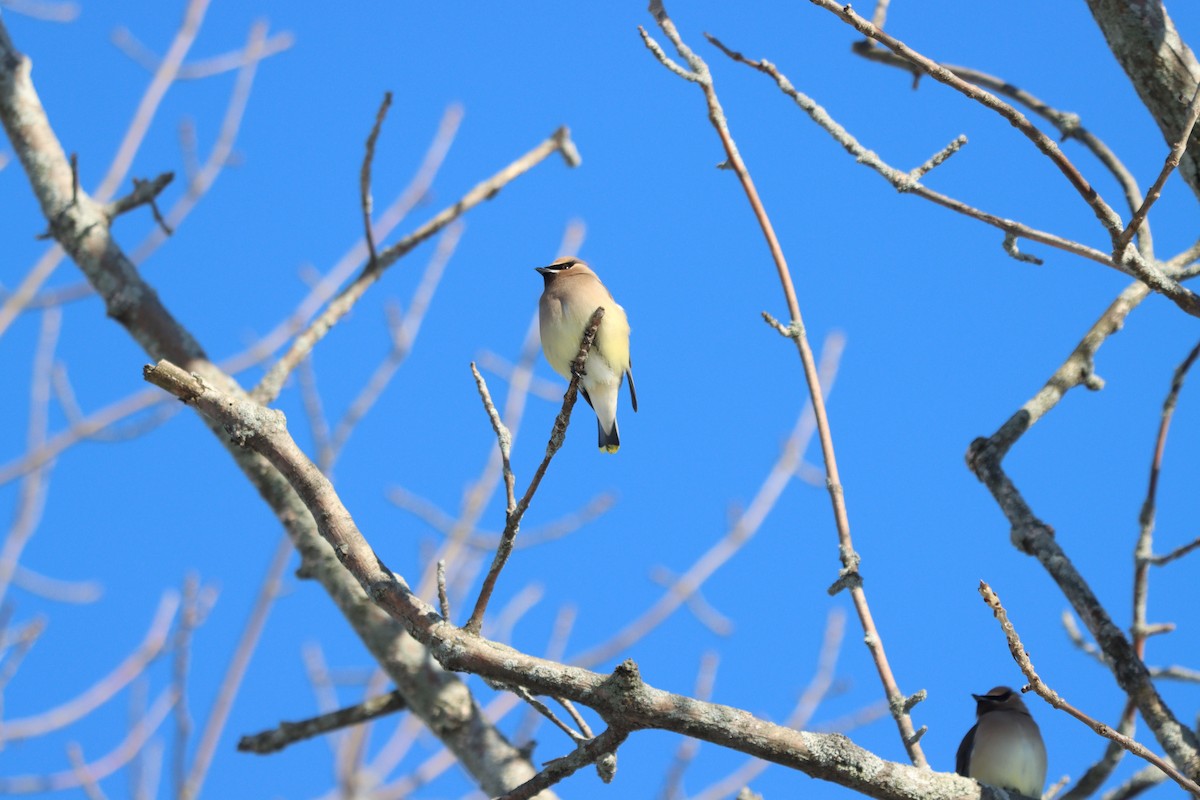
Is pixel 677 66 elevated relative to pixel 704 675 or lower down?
elevated

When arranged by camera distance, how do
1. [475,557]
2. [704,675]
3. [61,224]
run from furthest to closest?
1. [475,557]
2. [704,675]
3. [61,224]

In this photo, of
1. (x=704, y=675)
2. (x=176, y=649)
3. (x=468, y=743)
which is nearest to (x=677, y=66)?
(x=468, y=743)

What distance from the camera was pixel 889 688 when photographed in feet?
12.6

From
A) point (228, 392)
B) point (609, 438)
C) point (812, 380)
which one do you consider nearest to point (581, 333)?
point (609, 438)

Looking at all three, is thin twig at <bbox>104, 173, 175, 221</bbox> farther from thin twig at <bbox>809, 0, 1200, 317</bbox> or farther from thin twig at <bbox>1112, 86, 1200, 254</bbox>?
thin twig at <bbox>1112, 86, 1200, 254</bbox>

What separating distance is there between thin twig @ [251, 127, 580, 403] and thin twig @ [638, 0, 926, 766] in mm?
1571

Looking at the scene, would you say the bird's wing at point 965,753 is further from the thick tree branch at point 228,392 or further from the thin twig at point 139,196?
the thin twig at point 139,196

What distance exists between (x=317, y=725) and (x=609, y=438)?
6.73 ft

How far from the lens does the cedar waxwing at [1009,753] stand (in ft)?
19.2

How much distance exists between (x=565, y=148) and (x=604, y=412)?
1.34 metres

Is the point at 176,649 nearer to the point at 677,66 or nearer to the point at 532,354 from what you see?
the point at 532,354

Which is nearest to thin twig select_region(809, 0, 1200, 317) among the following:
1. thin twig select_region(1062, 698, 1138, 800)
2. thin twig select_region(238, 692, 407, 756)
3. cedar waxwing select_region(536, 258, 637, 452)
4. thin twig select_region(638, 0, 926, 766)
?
thin twig select_region(638, 0, 926, 766)

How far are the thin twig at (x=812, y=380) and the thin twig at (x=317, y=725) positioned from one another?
1675 mm

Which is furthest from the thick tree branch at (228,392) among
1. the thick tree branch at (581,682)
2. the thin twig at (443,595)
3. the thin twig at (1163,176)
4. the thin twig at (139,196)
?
the thin twig at (1163,176)
